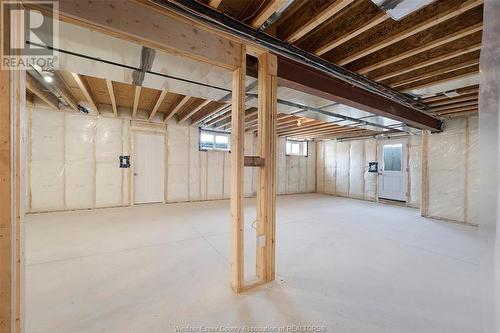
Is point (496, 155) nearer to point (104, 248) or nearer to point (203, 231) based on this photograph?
point (203, 231)

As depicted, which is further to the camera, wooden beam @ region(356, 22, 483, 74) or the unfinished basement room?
wooden beam @ region(356, 22, 483, 74)

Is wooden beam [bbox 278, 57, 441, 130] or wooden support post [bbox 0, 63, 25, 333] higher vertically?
wooden beam [bbox 278, 57, 441, 130]

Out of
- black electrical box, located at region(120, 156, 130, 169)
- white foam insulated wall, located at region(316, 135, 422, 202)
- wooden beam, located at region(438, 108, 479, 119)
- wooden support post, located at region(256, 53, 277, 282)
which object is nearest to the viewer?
wooden support post, located at region(256, 53, 277, 282)

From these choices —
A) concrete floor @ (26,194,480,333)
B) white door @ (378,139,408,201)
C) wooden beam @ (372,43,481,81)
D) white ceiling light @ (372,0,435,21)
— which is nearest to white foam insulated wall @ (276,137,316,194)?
white door @ (378,139,408,201)

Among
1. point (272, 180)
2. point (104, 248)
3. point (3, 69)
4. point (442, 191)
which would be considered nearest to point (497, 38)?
point (272, 180)

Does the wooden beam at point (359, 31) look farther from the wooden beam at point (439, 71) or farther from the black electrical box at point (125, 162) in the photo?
the black electrical box at point (125, 162)

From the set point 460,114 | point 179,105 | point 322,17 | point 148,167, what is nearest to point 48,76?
point 179,105

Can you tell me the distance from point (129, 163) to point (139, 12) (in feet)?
14.8

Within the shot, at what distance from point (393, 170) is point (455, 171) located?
77.9 inches

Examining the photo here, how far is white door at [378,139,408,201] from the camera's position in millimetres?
6008

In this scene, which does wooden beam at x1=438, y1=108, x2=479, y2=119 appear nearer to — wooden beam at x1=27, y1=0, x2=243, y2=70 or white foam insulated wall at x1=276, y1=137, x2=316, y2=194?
white foam insulated wall at x1=276, y1=137, x2=316, y2=194

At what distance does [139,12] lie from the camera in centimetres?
140

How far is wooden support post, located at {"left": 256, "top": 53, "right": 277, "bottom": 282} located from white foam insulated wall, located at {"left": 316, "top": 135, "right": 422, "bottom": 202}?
5.62 meters

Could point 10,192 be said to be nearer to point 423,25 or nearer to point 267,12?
point 267,12
